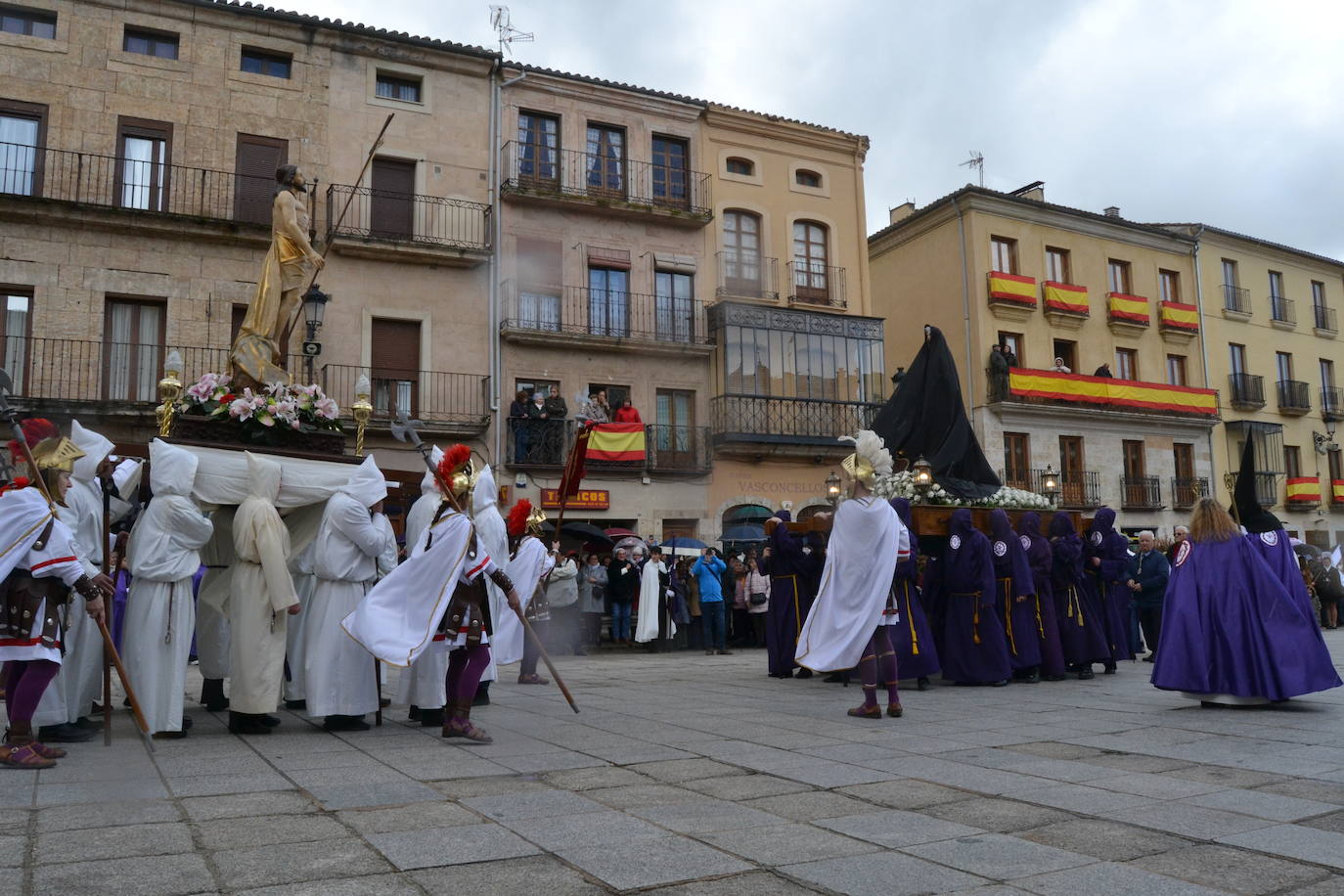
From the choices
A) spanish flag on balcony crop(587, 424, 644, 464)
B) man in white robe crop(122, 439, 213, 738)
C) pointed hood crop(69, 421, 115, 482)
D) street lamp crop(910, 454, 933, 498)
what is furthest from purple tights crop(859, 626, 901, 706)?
spanish flag on balcony crop(587, 424, 644, 464)

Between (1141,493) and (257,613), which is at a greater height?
(1141,493)

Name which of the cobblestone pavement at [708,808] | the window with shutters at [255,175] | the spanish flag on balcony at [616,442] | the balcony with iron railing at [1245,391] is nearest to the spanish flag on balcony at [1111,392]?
the balcony with iron railing at [1245,391]

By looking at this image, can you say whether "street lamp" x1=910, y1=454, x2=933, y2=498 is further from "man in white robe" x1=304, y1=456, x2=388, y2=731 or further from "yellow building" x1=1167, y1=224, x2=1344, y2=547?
"yellow building" x1=1167, y1=224, x2=1344, y2=547

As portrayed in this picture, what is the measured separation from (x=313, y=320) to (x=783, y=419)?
10.9 metres

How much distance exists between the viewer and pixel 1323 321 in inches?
1510

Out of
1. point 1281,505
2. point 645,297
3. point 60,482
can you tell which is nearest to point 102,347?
point 645,297

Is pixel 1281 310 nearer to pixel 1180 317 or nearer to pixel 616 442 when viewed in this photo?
pixel 1180 317

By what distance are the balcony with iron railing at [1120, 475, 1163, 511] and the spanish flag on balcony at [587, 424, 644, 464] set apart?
52.8 ft

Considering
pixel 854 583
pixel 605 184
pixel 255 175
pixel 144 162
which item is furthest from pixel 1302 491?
pixel 144 162

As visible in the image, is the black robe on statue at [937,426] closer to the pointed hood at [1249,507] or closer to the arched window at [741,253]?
the pointed hood at [1249,507]

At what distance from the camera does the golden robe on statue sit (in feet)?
32.0

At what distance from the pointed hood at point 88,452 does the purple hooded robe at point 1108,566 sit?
10.4m

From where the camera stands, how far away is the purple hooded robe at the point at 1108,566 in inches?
503

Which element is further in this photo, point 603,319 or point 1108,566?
point 603,319
